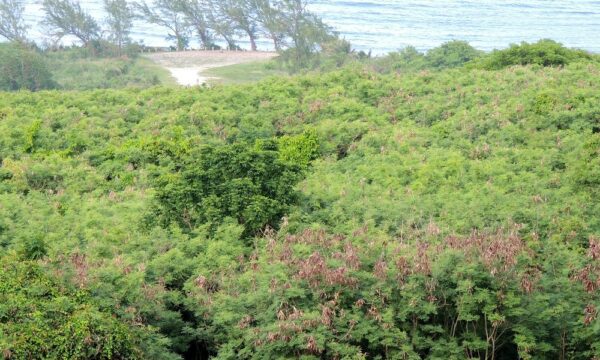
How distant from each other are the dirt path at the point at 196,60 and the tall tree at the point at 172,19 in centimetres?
343

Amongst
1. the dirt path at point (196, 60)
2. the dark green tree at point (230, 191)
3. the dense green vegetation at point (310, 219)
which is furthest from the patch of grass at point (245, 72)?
the dark green tree at point (230, 191)

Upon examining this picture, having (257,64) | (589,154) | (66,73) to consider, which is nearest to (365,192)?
(589,154)

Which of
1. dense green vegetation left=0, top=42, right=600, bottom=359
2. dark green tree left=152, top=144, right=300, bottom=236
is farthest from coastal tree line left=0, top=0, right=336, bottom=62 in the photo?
dark green tree left=152, top=144, right=300, bottom=236

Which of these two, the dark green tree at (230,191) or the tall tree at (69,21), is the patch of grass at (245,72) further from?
the dark green tree at (230,191)

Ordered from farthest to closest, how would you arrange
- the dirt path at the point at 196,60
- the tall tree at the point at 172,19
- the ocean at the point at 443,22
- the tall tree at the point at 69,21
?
the ocean at the point at 443,22 < the tall tree at the point at 172,19 < the tall tree at the point at 69,21 < the dirt path at the point at 196,60

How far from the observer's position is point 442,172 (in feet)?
54.6

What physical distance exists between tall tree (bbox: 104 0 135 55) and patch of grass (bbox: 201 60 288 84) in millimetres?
10966

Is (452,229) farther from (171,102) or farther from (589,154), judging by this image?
(171,102)

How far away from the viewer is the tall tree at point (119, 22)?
58250 mm

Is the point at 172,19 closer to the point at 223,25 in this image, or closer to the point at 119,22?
the point at 223,25

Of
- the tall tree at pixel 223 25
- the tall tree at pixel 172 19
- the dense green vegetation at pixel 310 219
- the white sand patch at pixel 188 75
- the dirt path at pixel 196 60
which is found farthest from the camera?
the tall tree at pixel 172 19

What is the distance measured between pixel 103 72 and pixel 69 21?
1021 centimetres

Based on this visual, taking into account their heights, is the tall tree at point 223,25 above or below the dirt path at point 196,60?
above

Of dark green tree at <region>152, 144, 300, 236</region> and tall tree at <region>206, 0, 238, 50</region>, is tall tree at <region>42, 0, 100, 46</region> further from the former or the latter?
dark green tree at <region>152, 144, 300, 236</region>
